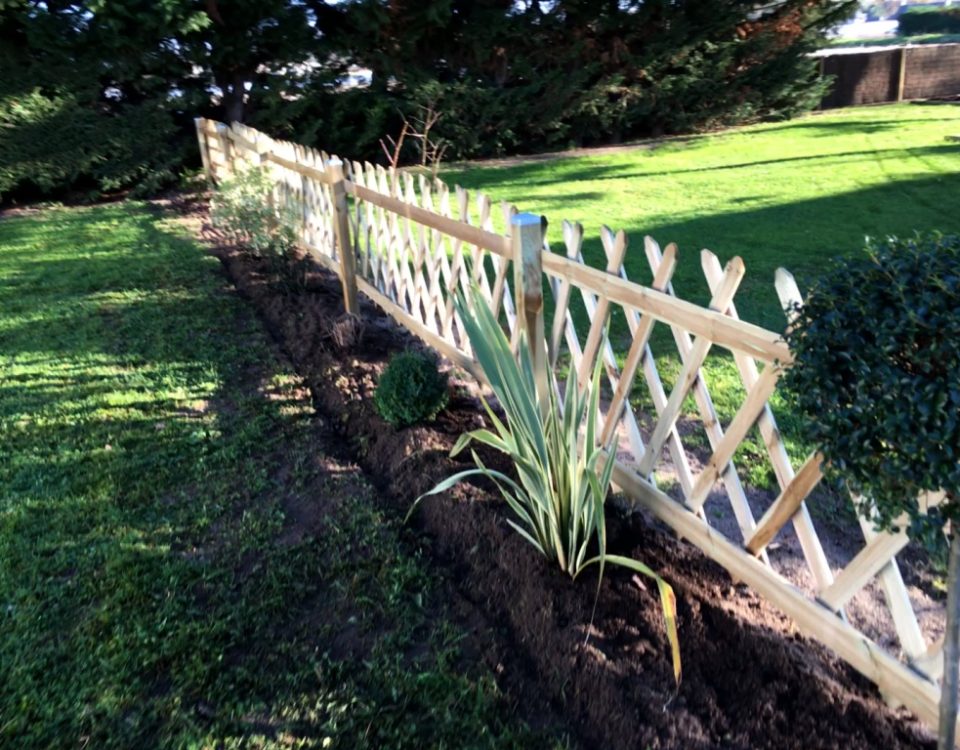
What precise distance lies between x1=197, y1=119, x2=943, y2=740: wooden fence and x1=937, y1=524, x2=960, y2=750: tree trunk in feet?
0.42

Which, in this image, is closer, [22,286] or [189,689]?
[189,689]

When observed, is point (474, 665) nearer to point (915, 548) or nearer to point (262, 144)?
point (915, 548)

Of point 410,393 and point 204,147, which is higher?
point 204,147

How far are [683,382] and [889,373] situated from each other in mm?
1146

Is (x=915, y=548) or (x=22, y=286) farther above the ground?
(x=22, y=286)

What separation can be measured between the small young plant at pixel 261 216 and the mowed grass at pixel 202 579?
151 centimetres

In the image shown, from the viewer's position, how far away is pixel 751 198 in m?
9.24

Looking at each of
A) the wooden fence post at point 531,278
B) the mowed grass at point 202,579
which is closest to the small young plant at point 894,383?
the mowed grass at point 202,579

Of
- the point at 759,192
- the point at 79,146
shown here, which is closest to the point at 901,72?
the point at 759,192

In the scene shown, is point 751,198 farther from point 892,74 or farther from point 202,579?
point 892,74

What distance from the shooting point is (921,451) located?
1.57 metres

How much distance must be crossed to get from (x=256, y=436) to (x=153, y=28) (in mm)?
9594

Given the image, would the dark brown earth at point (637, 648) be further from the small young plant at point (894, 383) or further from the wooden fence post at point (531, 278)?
the wooden fence post at point (531, 278)

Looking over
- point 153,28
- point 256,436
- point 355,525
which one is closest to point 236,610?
point 355,525
